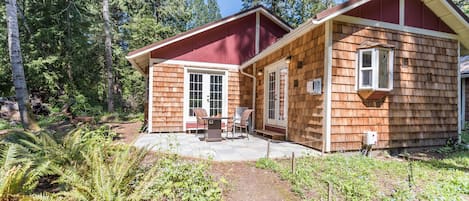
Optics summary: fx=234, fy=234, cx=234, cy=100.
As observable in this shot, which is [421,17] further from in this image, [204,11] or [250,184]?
[204,11]

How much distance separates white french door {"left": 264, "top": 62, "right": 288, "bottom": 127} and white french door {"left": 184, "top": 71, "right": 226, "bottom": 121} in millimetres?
1587

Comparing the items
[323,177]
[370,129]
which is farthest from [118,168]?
[370,129]

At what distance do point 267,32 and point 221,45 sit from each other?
6.29ft

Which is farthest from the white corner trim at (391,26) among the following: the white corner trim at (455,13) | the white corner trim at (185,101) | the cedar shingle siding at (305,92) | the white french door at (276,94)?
the white corner trim at (185,101)

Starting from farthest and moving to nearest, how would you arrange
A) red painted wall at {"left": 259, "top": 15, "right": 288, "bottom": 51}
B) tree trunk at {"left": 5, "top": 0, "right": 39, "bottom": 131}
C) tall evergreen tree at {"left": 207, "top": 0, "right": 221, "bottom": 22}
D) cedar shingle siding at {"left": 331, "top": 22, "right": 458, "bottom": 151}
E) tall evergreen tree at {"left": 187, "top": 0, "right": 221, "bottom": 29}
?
tall evergreen tree at {"left": 207, "top": 0, "right": 221, "bottom": 22} → tall evergreen tree at {"left": 187, "top": 0, "right": 221, "bottom": 29} → red painted wall at {"left": 259, "top": 15, "right": 288, "bottom": 51} → tree trunk at {"left": 5, "top": 0, "right": 39, "bottom": 131} → cedar shingle siding at {"left": 331, "top": 22, "right": 458, "bottom": 151}

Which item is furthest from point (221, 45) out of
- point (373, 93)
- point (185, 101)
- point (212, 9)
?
point (212, 9)

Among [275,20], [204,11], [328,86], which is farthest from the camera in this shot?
[204,11]

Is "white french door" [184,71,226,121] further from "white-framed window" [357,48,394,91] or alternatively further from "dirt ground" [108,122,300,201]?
"white-framed window" [357,48,394,91]

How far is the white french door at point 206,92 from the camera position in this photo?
7.53m

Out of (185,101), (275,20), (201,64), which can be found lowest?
(185,101)

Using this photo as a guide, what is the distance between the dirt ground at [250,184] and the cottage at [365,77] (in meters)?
1.80

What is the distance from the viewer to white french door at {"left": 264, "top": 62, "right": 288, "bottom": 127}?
615 cm

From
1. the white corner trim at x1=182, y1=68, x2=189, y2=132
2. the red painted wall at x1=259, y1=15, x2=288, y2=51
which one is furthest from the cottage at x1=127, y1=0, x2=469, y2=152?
the red painted wall at x1=259, y1=15, x2=288, y2=51

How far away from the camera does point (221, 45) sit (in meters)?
7.89
